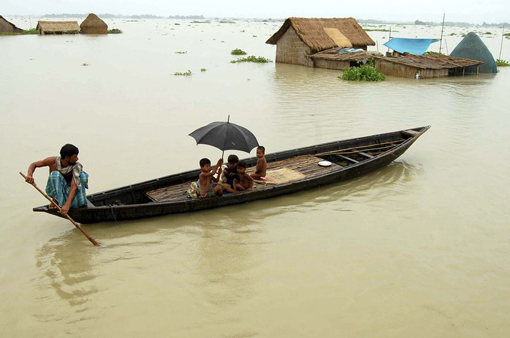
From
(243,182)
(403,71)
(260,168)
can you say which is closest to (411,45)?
(403,71)

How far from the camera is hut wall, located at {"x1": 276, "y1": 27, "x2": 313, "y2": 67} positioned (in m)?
22.6

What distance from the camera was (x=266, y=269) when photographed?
5.09 m

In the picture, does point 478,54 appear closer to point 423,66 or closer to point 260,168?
point 423,66

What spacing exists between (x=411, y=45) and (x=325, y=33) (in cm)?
464

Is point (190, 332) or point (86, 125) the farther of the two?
point (86, 125)

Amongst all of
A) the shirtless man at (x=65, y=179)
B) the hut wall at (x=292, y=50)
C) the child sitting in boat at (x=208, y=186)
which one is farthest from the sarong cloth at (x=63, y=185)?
the hut wall at (x=292, y=50)

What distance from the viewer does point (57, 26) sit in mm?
43625

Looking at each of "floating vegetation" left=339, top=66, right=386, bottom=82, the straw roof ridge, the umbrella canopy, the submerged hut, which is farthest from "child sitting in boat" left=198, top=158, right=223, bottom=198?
the straw roof ridge

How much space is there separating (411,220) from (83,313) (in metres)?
4.47

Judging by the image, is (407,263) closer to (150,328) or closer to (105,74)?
(150,328)

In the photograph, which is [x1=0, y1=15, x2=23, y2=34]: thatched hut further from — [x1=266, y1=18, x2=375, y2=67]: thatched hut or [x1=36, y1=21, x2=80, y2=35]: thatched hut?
[x1=266, y1=18, x2=375, y2=67]: thatched hut

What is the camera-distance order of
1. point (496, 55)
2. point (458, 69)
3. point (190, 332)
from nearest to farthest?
1. point (190, 332)
2. point (458, 69)
3. point (496, 55)

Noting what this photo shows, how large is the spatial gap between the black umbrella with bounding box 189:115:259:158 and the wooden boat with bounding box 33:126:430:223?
688mm

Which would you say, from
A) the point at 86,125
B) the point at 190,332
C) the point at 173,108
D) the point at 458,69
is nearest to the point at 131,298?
the point at 190,332
